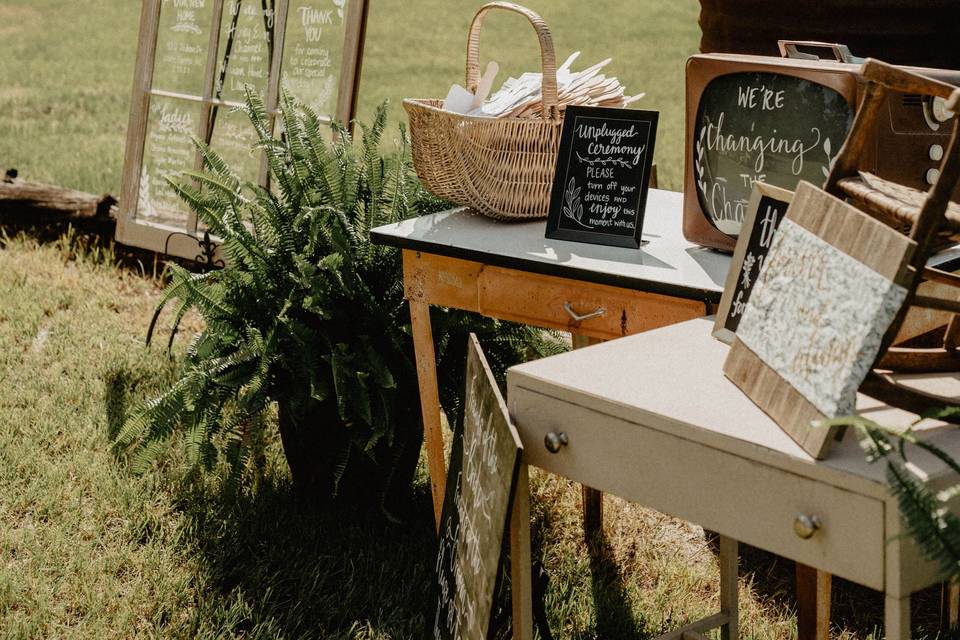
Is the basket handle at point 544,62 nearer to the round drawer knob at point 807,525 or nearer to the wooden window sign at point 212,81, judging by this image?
the round drawer knob at point 807,525

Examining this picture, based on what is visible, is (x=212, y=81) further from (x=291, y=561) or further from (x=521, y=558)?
(x=521, y=558)

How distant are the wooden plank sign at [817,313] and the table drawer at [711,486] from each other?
0.07 metres

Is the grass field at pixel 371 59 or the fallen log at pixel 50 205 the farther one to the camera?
the grass field at pixel 371 59

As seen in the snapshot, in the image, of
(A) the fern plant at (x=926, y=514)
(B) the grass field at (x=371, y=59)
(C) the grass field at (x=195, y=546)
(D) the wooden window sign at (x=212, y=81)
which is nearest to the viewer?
(A) the fern plant at (x=926, y=514)

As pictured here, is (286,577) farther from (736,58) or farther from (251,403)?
(736,58)

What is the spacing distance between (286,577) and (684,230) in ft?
4.21

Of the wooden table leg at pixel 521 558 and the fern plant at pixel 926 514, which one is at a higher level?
the fern plant at pixel 926 514

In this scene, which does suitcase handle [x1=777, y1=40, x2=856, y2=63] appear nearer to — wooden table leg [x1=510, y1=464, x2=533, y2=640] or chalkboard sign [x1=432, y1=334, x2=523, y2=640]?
chalkboard sign [x1=432, y1=334, x2=523, y2=640]

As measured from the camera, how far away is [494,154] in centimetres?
216

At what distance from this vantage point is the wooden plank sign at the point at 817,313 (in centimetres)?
113

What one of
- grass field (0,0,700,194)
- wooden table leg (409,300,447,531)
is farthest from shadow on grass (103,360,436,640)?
grass field (0,0,700,194)

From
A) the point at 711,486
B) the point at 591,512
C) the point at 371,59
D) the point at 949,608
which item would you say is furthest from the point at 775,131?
the point at 371,59

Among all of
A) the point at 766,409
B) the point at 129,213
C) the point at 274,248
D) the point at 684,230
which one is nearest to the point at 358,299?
the point at 274,248

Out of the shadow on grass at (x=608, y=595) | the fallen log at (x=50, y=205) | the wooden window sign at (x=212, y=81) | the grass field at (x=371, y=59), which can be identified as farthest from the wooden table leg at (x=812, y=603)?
the grass field at (x=371, y=59)
